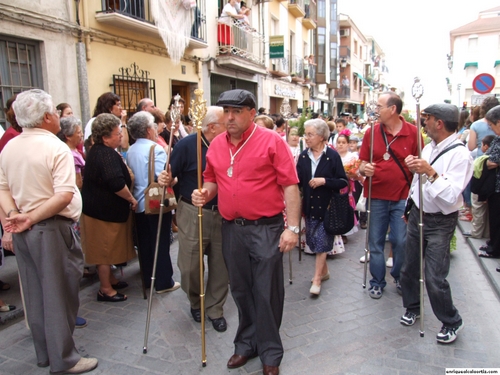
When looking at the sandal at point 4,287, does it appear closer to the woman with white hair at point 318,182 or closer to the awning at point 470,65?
the woman with white hair at point 318,182

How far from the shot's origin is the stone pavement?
324cm

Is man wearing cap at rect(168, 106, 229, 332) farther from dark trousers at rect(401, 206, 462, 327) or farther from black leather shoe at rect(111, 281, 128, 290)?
dark trousers at rect(401, 206, 462, 327)

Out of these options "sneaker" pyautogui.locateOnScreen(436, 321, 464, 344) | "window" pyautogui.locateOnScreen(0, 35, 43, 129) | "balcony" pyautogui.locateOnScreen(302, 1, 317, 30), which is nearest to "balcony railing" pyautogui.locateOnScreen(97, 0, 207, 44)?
"window" pyautogui.locateOnScreen(0, 35, 43, 129)

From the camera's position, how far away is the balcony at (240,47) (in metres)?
14.0

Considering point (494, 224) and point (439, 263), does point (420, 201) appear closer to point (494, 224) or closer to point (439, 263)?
point (439, 263)

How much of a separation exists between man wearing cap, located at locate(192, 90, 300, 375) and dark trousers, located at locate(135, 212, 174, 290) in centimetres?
156

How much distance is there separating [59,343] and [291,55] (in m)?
21.8

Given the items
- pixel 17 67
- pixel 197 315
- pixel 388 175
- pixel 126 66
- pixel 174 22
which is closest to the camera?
pixel 197 315

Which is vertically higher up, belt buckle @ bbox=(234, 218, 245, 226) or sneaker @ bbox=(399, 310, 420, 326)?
belt buckle @ bbox=(234, 218, 245, 226)

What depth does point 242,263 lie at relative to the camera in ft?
10.3

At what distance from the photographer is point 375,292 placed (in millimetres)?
4547

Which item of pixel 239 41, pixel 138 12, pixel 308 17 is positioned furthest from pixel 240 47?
pixel 308 17

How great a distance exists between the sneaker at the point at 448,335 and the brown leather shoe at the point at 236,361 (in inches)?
67.8

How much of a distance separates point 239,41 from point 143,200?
12.1 m
